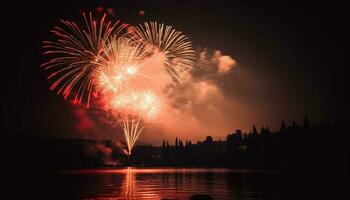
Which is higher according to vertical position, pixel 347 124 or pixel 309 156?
pixel 347 124

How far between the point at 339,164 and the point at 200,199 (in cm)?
10485

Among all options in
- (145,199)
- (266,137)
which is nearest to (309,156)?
(266,137)

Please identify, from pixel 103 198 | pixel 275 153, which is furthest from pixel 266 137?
pixel 103 198

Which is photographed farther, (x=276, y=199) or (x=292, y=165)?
(x=292, y=165)

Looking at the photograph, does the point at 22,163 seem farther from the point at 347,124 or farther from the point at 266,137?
the point at 347,124

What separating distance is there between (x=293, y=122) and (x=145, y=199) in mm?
148515

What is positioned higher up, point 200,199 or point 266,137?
point 266,137

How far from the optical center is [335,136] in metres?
152

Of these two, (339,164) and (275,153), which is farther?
(275,153)

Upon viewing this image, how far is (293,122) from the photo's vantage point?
176 m

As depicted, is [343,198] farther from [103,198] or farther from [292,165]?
[292,165]

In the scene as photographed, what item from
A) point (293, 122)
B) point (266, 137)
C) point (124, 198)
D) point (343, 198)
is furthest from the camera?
point (266, 137)

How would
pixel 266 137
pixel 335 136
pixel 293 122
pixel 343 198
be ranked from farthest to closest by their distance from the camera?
pixel 266 137
pixel 293 122
pixel 335 136
pixel 343 198

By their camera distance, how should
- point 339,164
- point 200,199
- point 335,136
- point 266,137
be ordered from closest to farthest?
point 200,199 < point 339,164 < point 335,136 < point 266,137
